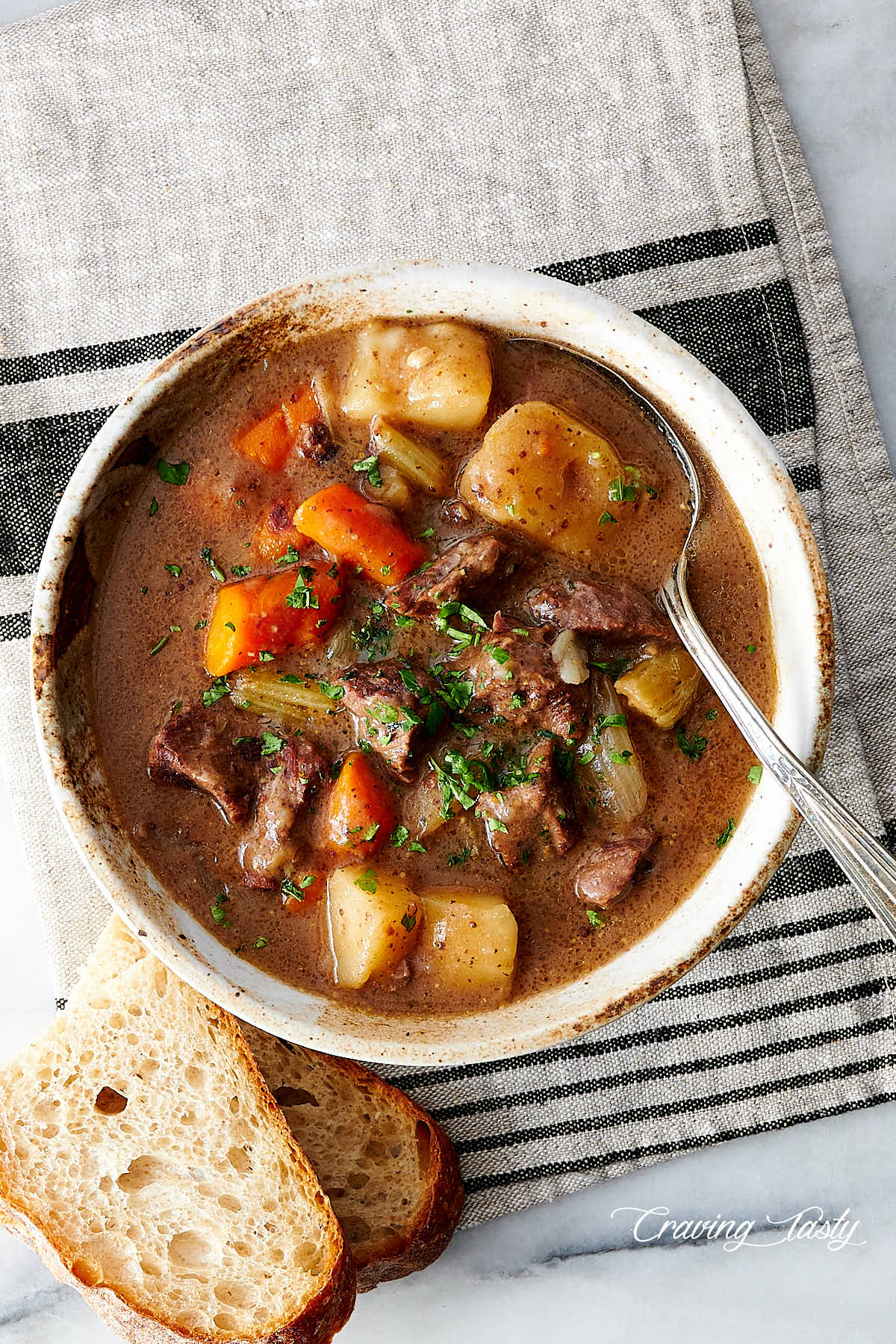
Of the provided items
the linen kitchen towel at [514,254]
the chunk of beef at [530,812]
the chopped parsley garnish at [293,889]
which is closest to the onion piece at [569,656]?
the chunk of beef at [530,812]

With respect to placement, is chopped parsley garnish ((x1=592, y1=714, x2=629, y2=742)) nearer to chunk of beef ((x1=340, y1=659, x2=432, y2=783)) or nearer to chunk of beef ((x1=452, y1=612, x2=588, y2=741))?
chunk of beef ((x1=452, y1=612, x2=588, y2=741))

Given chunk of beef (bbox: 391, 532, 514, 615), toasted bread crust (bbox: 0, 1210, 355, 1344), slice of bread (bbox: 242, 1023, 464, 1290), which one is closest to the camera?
chunk of beef (bbox: 391, 532, 514, 615)

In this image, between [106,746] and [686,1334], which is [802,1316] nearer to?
[686,1334]

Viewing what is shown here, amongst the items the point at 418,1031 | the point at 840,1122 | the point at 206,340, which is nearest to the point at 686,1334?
the point at 840,1122

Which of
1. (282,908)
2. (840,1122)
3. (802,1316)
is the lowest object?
(802,1316)

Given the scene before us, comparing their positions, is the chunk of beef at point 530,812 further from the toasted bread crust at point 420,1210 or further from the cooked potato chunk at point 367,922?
the toasted bread crust at point 420,1210

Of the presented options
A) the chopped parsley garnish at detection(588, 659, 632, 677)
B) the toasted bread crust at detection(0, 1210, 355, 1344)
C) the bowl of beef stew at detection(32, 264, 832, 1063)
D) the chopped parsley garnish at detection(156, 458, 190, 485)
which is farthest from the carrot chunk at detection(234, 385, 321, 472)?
the toasted bread crust at detection(0, 1210, 355, 1344)
